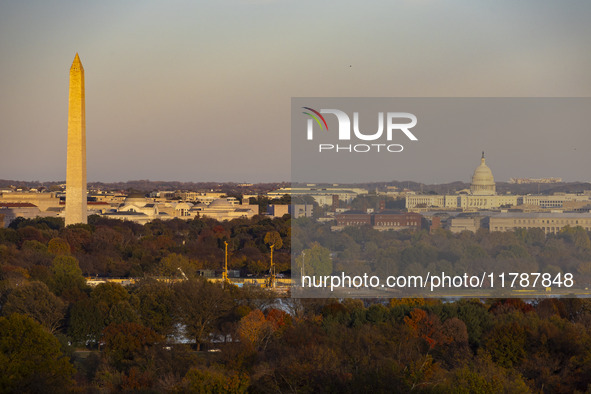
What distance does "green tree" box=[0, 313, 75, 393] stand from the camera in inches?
760

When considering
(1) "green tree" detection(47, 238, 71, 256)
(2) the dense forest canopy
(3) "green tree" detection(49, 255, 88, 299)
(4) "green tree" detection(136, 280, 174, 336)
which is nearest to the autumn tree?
(2) the dense forest canopy

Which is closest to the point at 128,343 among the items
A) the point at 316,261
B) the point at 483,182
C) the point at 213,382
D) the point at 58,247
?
the point at 213,382

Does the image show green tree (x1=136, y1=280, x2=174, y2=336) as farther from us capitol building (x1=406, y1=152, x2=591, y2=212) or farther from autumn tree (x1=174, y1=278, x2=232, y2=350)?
us capitol building (x1=406, y1=152, x2=591, y2=212)

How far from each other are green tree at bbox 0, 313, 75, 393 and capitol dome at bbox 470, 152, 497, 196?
63.8ft

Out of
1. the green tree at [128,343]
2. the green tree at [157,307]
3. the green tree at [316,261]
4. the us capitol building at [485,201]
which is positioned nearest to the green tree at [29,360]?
the green tree at [128,343]

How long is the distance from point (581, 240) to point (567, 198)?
2.77 m

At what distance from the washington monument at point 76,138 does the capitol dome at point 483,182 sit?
834 inches

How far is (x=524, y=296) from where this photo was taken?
3531 cm

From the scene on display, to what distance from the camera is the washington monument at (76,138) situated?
53.8 metres

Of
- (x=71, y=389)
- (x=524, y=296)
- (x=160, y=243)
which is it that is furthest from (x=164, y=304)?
(x=160, y=243)

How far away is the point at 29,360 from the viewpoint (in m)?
20.9

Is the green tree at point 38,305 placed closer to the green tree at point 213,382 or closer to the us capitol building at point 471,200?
the green tree at point 213,382

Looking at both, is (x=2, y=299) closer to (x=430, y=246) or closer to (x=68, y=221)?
(x=430, y=246)

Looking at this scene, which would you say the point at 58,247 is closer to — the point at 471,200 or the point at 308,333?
the point at 471,200
